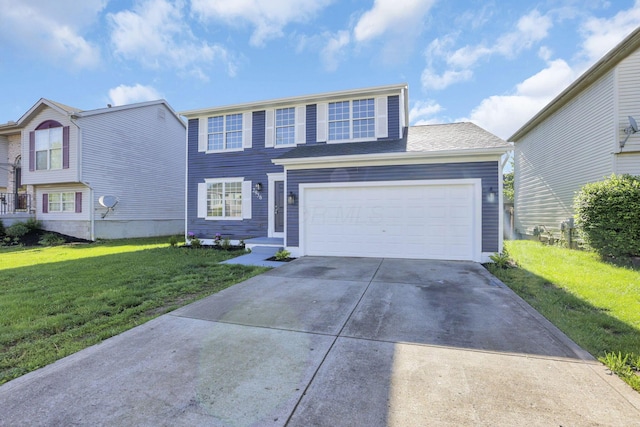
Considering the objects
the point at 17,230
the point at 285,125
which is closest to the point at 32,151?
the point at 17,230

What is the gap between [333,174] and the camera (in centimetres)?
869

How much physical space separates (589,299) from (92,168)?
58.1 feet

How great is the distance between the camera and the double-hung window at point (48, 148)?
44.3ft

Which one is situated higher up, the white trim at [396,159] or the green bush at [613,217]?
the white trim at [396,159]

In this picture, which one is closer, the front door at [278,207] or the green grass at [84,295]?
the green grass at [84,295]

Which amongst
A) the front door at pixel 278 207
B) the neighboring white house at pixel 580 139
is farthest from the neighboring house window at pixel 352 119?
the neighboring white house at pixel 580 139

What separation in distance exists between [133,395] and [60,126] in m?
16.5

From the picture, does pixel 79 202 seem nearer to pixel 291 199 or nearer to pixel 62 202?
pixel 62 202

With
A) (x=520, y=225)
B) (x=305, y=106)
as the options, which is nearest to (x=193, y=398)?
(x=305, y=106)

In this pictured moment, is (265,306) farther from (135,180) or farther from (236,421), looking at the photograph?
(135,180)

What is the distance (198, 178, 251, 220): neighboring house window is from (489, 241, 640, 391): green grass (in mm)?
8529

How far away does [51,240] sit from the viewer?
12914 mm

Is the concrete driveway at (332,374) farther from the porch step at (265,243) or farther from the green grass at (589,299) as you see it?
the porch step at (265,243)

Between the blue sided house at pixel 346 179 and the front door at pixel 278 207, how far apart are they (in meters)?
0.04
